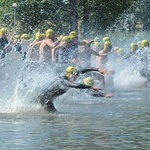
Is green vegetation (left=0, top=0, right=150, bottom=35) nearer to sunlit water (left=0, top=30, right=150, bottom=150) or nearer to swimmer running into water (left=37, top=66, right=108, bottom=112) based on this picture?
sunlit water (left=0, top=30, right=150, bottom=150)

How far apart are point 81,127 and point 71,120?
1.31 meters

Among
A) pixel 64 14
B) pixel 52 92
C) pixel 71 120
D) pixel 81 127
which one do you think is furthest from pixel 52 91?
pixel 64 14

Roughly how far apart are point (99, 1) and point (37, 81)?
28677mm

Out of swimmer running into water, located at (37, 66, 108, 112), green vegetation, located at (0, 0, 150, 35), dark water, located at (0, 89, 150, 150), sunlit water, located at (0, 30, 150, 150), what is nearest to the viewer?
dark water, located at (0, 89, 150, 150)

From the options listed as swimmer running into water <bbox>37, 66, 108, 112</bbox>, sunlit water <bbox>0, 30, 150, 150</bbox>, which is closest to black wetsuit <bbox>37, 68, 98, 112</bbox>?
swimmer running into water <bbox>37, 66, 108, 112</bbox>

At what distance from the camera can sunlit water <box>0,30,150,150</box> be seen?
14308mm

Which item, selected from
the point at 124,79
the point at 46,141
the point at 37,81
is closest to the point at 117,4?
the point at 124,79

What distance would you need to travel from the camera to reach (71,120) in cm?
1766

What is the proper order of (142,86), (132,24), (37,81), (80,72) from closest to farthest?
(80,72) < (37,81) < (142,86) < (132,24)

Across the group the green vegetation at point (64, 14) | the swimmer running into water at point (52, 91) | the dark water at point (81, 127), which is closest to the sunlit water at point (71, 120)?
the dark water at point (81, 127)

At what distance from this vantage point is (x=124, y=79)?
108 ft

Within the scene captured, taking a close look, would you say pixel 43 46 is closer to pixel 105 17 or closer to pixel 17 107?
pixel 17 107

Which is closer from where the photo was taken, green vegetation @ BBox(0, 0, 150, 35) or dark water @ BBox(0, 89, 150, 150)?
dark water @ BBox(0, 89, 150, 150)

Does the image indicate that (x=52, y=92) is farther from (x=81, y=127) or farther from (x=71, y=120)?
(x=81, y=127)
